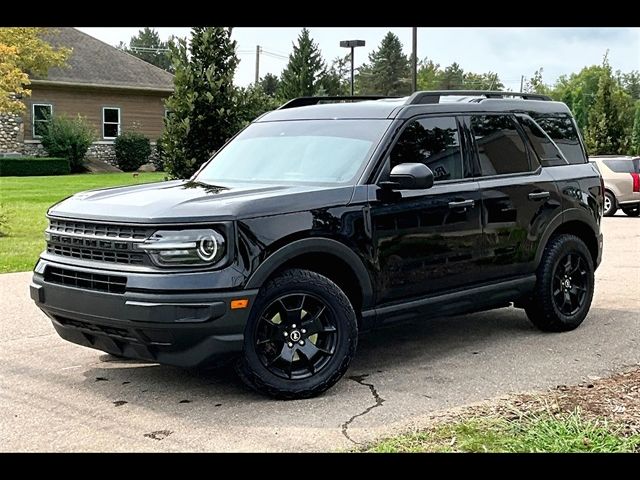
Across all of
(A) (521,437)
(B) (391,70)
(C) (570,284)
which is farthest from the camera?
(B) (391,70)

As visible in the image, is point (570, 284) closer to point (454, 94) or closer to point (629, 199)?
point (454, 94)

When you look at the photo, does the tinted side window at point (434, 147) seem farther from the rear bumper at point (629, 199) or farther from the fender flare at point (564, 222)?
the rear bumper at point (629, 199)

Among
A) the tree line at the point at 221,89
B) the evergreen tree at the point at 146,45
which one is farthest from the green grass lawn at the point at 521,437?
the evergreen tree at the point at 146,45

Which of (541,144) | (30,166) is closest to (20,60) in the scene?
(30,166)

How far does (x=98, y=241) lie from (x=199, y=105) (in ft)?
32.1

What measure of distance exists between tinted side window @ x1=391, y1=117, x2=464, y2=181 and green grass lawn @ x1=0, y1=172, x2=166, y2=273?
6.89 meters

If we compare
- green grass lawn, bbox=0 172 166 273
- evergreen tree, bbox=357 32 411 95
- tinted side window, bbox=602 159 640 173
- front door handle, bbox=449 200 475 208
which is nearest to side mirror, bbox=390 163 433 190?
front door handle, bbox=449 200 475 208

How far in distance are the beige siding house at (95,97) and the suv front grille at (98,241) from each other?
32854mm

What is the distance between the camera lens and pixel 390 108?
6.32m

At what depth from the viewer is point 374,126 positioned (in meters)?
6.23

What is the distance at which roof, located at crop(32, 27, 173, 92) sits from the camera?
38.8 metres

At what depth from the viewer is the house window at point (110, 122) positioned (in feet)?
132
